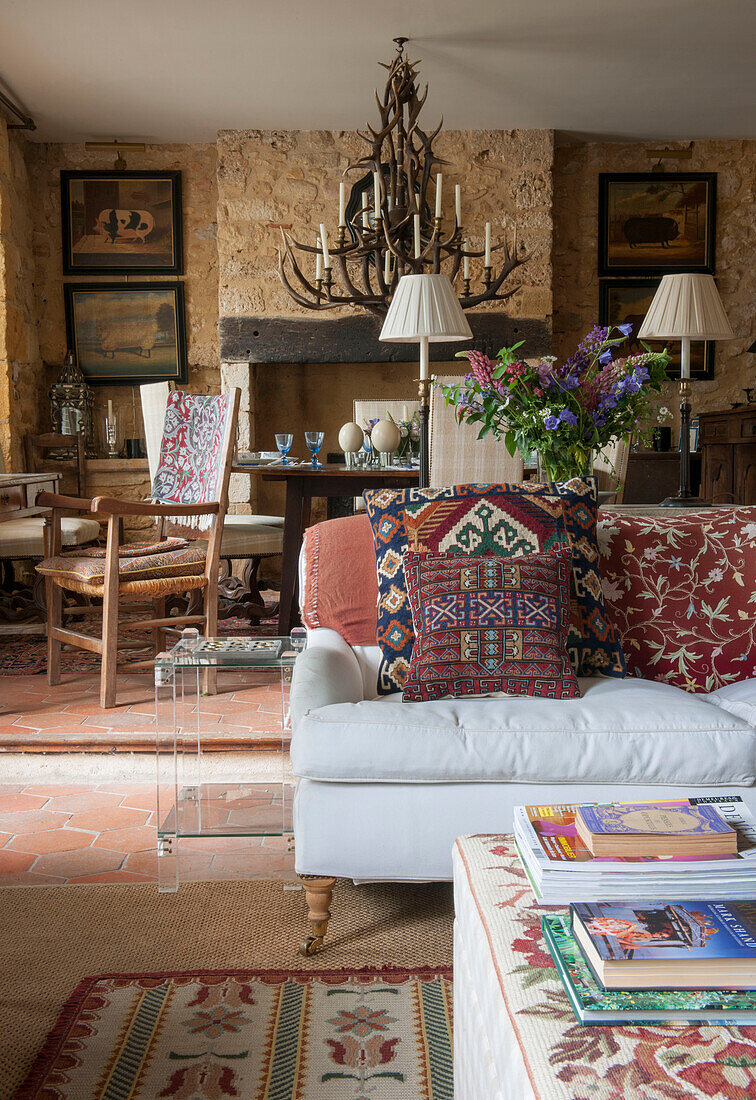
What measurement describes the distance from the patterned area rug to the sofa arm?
0.50 metres

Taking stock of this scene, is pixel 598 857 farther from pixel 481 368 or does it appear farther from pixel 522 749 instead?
pixel 481 368

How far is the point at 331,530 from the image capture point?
242 cm

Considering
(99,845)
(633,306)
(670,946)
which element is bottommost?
(99,845)

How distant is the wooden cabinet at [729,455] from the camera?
5.25 m

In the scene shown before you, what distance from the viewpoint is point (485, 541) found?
7.12 ft

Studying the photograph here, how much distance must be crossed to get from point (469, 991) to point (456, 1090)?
0.21 m

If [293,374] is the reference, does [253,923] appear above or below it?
below

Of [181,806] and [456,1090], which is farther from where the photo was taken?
[181,806]

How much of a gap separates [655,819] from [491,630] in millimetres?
870

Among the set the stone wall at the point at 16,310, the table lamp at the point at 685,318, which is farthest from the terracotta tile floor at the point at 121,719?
the stone wall at the point at 16,310

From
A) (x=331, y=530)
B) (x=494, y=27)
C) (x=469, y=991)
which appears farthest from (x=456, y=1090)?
(x=494, y=27)

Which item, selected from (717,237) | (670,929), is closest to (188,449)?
(670,929)

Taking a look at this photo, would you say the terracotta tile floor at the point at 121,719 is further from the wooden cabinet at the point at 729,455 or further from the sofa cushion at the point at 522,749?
the wooden cabinet at the point at 729,455

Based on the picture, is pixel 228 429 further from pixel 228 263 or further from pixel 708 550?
pixel 228 263
